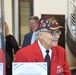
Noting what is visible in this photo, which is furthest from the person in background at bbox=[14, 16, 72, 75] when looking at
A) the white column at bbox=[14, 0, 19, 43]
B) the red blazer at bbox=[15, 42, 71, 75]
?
the white column at bbox=[14, 0, 19, 43]

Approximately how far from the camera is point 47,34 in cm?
234

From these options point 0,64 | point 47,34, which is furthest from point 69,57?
point 0,64

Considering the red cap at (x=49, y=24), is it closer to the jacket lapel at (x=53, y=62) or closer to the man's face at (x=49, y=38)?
the man's face at (x=49, y=38)

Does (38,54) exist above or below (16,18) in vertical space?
below

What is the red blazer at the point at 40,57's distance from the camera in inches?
87.6

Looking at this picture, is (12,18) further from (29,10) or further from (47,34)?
(47,34)

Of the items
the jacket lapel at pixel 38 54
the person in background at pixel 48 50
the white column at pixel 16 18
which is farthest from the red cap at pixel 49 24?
the white column at pixel 16 18

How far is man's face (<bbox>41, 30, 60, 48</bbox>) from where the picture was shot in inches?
90.7

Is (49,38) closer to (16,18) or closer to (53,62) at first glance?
(53,62)

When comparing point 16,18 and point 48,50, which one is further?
point 16,18

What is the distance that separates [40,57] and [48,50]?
12 centimetres

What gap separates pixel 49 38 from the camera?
92.0 inches

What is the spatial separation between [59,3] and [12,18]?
4.42ft

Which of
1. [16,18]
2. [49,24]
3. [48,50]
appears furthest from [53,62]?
Result: [16,18]
